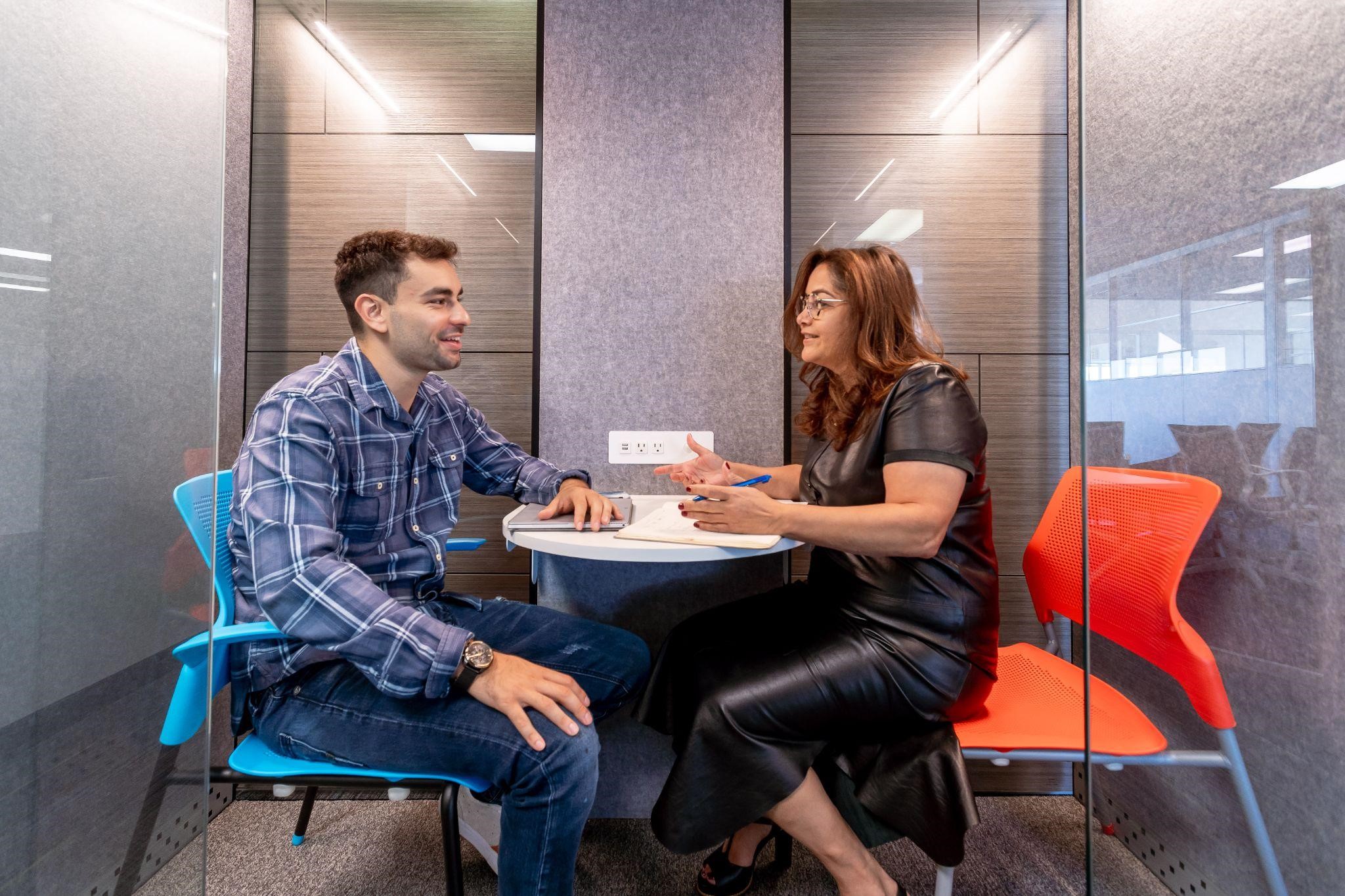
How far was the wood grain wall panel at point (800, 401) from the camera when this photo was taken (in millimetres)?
1932

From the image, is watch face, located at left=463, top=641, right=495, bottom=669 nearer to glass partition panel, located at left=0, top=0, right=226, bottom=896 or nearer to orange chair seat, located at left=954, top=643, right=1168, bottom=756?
glass partition panel, located at left=0, top=0, right=226, bottom=896

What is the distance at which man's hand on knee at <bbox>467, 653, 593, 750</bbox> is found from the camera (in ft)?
3.42

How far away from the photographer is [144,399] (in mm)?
788

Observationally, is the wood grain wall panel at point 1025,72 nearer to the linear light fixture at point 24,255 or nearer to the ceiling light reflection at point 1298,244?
the ceiling light reflection at point 1298,244

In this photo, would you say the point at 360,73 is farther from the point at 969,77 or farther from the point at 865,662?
the point at 865,662

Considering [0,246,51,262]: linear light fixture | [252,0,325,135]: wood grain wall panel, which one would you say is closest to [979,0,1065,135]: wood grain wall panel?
[252,0,325,135]: wood grain wall panel

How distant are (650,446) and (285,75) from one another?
1732 millimetres

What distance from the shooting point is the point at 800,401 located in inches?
76.4

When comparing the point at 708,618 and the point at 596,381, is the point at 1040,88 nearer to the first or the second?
the point at 596,381

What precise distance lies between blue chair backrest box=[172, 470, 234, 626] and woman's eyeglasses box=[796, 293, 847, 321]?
131 cm

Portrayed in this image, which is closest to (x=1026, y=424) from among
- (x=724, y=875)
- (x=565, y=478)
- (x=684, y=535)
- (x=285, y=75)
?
(x=684, y=535)

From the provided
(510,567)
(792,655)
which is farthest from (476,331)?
(792,655)

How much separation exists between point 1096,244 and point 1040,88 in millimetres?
1785

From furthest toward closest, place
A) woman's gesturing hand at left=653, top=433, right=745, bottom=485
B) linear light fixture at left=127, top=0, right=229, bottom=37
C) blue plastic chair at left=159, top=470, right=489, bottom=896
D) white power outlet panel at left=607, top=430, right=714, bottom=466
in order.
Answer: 1. white power outlet panel at left=607, top=430, right=714, bottom=466
2. woman's gesturing hand at left=653, top=433, right=745, bottom=485
3. blue plastic chair at left=159, top=470, right=489, bottom=896
4. linear light fixture at left=127, top=0, right=229, bottom=37
